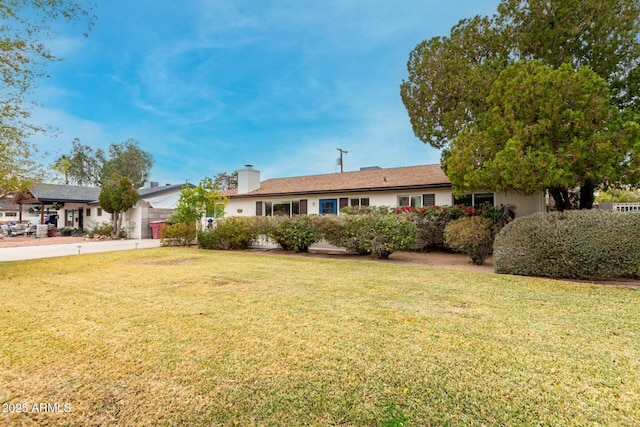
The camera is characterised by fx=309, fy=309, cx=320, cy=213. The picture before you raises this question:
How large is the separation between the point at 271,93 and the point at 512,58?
40.3 feet

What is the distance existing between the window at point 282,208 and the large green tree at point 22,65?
10.9m

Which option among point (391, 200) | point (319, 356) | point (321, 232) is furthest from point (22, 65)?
point (391, 200)

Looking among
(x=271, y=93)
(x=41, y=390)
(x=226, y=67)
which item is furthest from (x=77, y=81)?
(x=41, y=390)

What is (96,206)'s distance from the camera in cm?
2398

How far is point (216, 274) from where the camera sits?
7.32m

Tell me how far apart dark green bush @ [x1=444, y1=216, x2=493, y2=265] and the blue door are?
730 cm

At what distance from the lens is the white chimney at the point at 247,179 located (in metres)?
19.1

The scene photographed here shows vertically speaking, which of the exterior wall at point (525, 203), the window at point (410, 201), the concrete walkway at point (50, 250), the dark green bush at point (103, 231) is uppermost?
the window at point (410, 201)

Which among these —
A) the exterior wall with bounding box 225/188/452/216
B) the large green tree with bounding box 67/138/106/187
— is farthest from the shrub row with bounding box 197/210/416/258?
the large green tree with bounding box 67/138/106/187

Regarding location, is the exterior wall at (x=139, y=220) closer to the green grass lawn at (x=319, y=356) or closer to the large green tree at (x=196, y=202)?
the large green tree at (x=196, y=202)

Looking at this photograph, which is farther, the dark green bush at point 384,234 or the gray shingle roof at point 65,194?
the gray shingle roof at point 65,194

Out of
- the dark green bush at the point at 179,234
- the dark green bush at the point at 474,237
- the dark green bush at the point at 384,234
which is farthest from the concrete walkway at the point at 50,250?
the dark green bush at the point at 474,237

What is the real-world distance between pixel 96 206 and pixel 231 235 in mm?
17626

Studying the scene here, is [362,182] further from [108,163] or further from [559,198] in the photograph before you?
[108,163]
